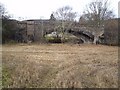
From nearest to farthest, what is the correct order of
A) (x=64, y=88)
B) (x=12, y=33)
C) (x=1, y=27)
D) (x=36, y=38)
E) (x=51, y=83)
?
(x=64, y=88) → (x=51, y=83) → (x=1, y=27) → (x=12, y=33) → (x=36, y=38)

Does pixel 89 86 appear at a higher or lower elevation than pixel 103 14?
lower

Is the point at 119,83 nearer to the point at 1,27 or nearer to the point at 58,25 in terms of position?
the point at 1,27

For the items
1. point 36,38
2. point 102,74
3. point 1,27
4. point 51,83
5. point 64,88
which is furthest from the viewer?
point 36,38

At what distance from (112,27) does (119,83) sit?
72.4 feet

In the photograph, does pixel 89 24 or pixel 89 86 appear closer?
pixel 89 86

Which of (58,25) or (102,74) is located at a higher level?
(58,25)

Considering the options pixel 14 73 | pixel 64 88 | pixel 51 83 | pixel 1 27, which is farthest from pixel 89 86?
pixel 1 27

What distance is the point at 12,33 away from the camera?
27.8 meters

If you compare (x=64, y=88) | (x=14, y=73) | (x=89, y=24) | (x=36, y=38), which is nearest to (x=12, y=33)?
(x=36, y=38)

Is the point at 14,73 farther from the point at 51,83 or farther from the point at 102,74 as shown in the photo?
the point at 102,74

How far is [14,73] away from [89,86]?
2917 millimetres

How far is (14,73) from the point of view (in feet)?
27.1

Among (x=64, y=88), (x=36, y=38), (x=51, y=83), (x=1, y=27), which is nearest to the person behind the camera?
(x=64, y=88)

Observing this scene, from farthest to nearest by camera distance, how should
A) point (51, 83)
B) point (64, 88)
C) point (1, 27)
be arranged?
point (1, 27) < point (51, 83) < point (64, 88)
